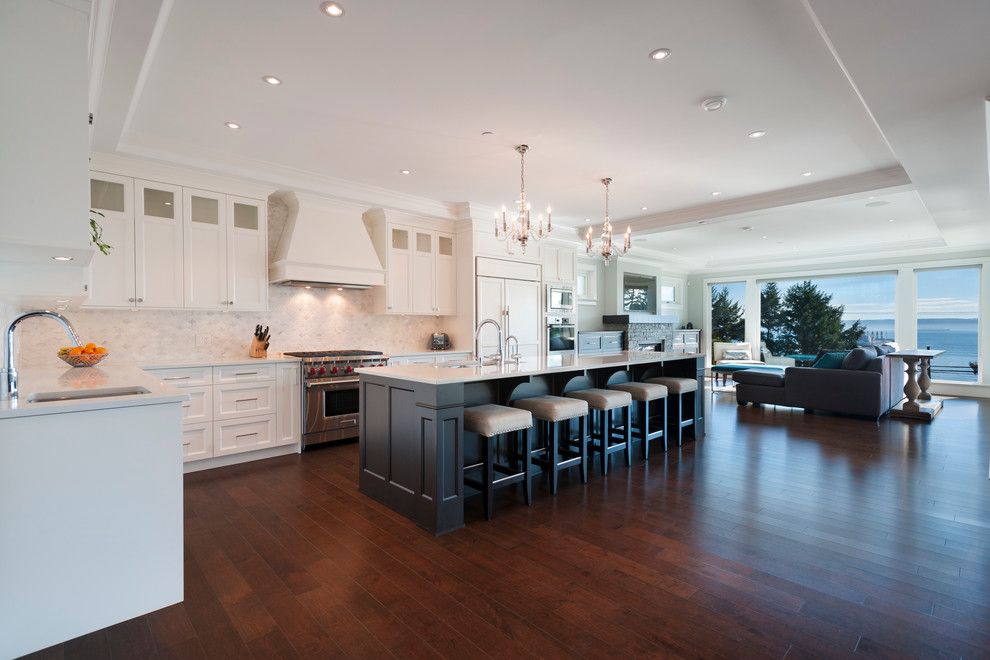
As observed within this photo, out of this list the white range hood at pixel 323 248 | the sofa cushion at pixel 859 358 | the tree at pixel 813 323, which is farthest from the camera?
the tree at pixel 813 323

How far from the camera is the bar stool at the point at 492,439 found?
10.0 feet

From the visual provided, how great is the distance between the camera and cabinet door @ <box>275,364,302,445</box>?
457 centimetres

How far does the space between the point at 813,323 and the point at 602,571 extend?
10375 millimetres

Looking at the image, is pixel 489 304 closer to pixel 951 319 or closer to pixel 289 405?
pixel 289 405

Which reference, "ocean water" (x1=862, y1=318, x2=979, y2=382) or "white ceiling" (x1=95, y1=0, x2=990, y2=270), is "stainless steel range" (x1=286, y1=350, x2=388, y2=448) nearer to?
"white ceiling" (x1=95, y1=0, x2=990, y2=270)

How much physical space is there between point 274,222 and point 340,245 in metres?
0.72

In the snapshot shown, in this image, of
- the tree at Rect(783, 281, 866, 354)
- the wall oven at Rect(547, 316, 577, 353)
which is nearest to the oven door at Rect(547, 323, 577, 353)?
the wall oven at Rect(547, 316, 577, 353)

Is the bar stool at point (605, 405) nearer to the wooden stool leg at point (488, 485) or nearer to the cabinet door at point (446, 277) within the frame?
the wooden stool leg at point (488, 485)

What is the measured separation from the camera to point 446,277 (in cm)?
634

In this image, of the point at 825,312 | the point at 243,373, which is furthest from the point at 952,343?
the point at 243,373

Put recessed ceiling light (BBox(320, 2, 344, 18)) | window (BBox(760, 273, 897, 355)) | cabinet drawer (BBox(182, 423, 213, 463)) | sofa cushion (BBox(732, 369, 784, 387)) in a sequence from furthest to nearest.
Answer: window (BBox(760, 273, 897, 355)) < sofa cushion (BBox(732, 369, 784, 387)) < cabinet drawer (BBox(182, 423, 213, 463)) < recessed ceiling light (BBox(320, 2, 344, 18))

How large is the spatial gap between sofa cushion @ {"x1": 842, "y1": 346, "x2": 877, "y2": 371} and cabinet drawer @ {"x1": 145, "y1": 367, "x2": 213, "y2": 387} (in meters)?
7.29

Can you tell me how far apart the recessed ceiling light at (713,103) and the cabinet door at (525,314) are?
11.8ft

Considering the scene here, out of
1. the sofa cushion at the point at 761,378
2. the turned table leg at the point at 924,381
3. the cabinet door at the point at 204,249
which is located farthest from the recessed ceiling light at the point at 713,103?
the turned table leg at the point at 924,381
